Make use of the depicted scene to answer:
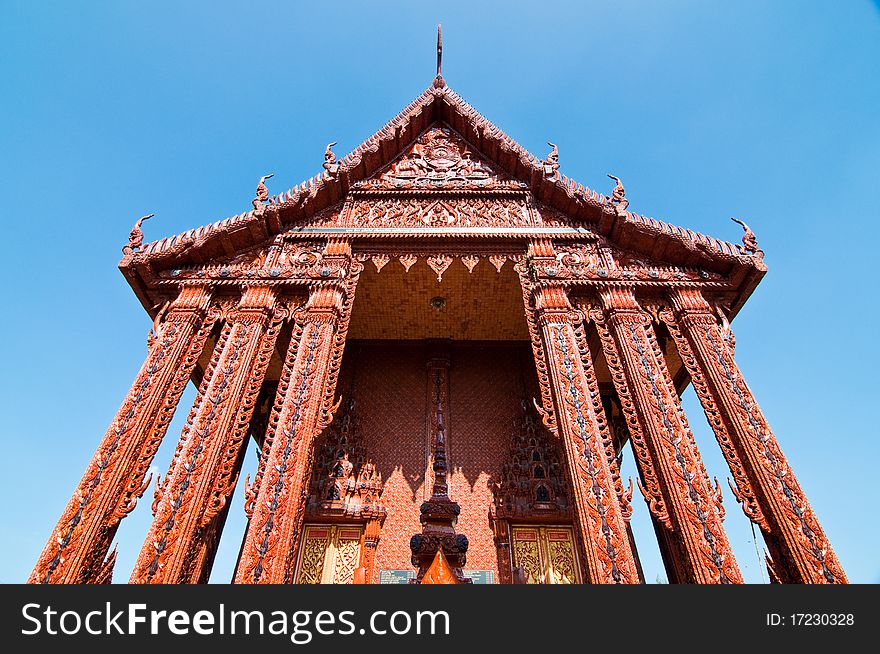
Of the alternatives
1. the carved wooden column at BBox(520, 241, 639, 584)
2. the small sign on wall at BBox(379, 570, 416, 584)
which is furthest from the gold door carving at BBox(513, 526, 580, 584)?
the carved wooden column at BBox(520, 241, 639, 584)

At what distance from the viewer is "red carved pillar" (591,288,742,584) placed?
→ 220 inches

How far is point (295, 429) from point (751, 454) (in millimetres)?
5545

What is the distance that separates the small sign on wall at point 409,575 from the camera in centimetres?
821

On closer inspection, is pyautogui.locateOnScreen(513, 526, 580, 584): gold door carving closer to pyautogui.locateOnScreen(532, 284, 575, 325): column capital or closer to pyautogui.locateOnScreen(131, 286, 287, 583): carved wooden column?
pyautogui.locateOnScreen(532, 284, 575, 325): column capital

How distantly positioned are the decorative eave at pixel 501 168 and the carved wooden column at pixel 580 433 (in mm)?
1503

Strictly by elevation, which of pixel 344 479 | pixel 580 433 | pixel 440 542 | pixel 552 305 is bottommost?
pixel 440 542

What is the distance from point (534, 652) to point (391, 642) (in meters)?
0.97

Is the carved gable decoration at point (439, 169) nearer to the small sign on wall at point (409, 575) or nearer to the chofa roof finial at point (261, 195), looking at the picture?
the chofa roof finial at point (261, 195)

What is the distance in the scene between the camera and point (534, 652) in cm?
354

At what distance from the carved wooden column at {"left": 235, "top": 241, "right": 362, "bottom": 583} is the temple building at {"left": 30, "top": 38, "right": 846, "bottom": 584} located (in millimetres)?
28

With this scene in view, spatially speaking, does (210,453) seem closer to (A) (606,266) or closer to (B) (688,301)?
(A) (606,266)

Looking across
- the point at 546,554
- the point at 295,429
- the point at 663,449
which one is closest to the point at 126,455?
the point at 295,429

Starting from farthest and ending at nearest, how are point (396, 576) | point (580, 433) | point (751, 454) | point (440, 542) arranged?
point (396, 576) < point (580, 433) < point (751, 454) < point (440, 542)

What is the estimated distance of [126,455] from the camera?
6.28m
